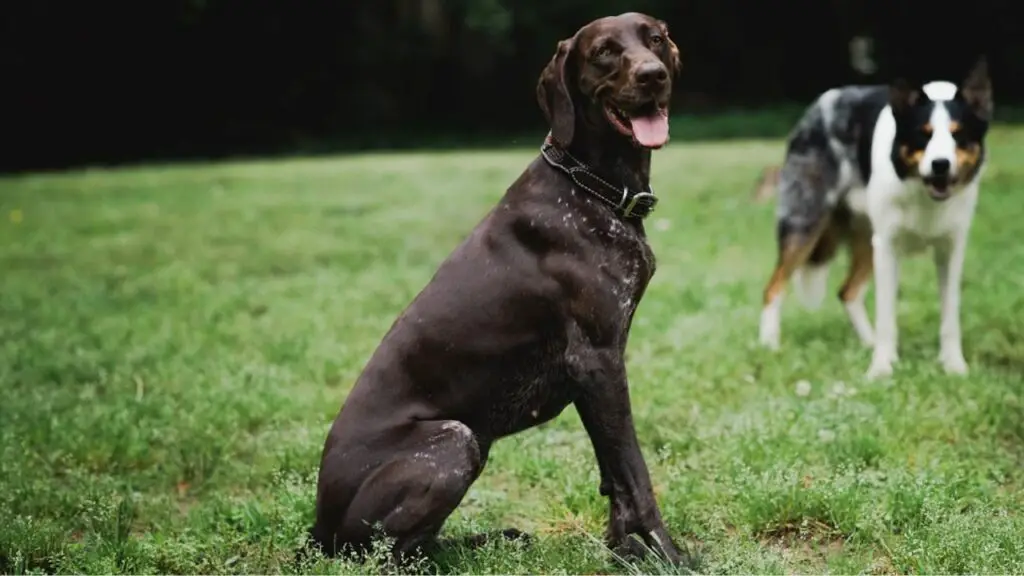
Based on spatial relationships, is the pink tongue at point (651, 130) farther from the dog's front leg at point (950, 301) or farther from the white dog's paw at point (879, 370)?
the dog's front leg at point (950, 301)

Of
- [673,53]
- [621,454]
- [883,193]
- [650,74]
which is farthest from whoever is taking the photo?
[883,193]

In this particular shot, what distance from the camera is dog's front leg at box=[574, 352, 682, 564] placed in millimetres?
3547

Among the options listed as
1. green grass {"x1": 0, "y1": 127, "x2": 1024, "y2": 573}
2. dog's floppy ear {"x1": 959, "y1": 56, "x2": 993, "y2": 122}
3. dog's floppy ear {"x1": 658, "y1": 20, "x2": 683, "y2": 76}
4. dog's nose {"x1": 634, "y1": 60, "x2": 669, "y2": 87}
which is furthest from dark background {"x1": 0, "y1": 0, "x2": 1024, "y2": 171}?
dog's nose {"x1": 634, "y1": 60, "x2": 669, "y2": 87}

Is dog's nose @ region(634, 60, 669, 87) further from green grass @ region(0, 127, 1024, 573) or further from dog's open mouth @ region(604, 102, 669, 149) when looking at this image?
green grass @ region(0, 127, 1024, 573)

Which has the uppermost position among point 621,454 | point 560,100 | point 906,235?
point 560,100

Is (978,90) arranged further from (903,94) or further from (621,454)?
(621,454)

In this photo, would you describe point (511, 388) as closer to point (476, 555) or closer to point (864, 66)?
point (476, 555)

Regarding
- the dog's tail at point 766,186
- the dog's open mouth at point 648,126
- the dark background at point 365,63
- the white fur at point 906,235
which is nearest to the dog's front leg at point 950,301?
the white fur at point 906,235

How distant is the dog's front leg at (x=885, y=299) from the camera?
6.00 meters

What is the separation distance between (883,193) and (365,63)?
2608 cm

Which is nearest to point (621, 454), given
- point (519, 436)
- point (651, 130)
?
point (651, 130)

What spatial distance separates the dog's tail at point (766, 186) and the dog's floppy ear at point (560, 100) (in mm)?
9275

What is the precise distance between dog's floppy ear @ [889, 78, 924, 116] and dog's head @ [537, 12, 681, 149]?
7.58 ft

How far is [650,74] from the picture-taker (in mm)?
3330
